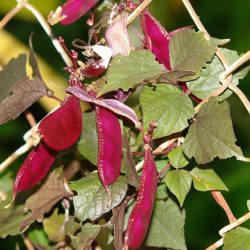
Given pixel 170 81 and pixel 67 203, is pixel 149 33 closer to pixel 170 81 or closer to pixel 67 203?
pixel 170 81

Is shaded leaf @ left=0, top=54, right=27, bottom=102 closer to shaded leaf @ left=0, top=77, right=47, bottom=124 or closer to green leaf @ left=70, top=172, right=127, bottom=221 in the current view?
shaded leaf @ left=0, top=77, right=47, bottom=124

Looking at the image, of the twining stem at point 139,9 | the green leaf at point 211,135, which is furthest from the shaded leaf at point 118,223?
the twining stem at point 139,9

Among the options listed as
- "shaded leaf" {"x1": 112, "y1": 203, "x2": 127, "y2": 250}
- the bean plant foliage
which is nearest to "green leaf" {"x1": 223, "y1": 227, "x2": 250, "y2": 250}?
the bean plant foliage

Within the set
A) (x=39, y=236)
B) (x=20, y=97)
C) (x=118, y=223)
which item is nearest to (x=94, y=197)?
(x=118, y=223)

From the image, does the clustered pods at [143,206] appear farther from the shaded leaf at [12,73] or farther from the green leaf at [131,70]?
the shaded leaf at [12,73]

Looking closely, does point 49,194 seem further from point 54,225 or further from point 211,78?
point 211,78

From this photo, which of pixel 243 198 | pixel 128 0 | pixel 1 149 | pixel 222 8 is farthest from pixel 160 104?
pixel 222 8
